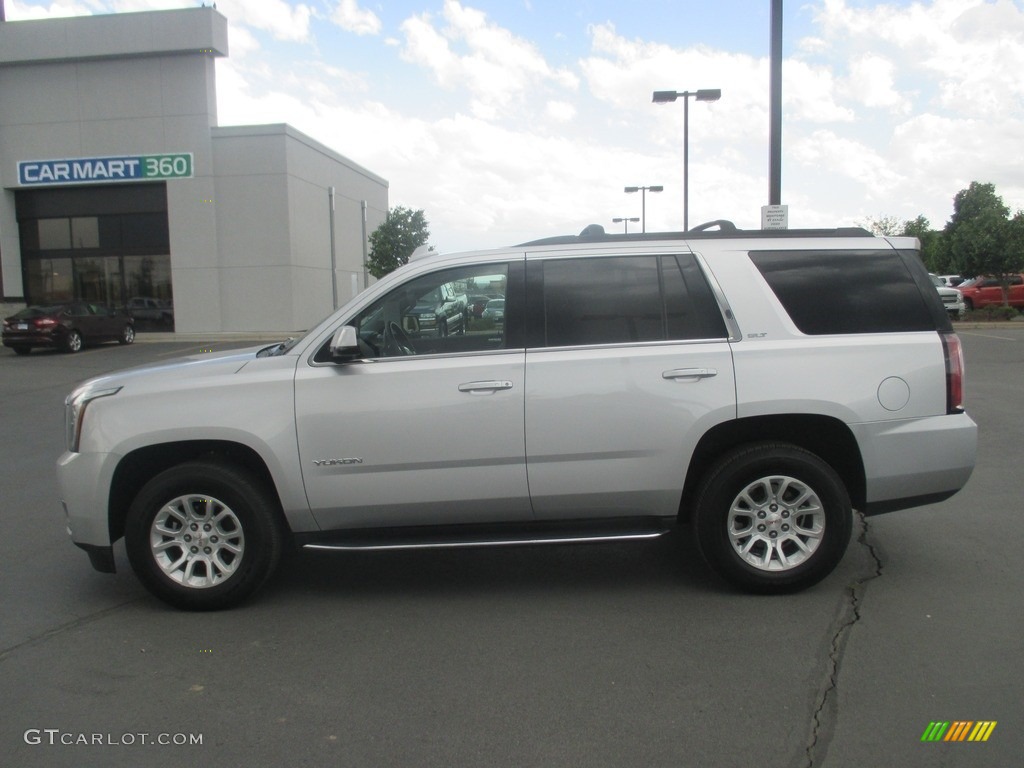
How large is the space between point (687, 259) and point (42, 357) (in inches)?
921

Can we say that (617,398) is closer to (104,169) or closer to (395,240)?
(395,240)

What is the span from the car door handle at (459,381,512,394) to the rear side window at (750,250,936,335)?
1.60 m

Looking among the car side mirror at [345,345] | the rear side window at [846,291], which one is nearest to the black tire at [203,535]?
the car side mirror at [345,345]

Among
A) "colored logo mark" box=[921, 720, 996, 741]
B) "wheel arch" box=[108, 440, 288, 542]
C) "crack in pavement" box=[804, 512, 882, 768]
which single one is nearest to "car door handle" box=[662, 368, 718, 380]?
"crack in pavement" box=[804, 512, 882, 768]

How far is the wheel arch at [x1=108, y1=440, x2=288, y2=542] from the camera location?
4.73 metres

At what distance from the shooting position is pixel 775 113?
12781 millimetres

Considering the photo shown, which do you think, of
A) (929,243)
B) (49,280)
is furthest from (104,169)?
(929,243)

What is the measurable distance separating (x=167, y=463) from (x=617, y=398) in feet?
8.23

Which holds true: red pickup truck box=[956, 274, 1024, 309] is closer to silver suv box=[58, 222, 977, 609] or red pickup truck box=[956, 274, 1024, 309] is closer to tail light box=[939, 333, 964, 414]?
tail light box=[939, 333, 964, 414]

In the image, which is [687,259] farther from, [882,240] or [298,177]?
[298,177]

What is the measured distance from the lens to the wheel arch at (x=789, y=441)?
477 centimetres

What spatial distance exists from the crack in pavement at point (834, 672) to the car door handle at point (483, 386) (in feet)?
6.67

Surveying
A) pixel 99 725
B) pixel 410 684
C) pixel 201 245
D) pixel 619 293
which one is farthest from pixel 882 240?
pixel 201 245

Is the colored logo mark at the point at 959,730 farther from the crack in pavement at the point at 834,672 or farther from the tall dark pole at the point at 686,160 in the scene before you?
the tall dark pole at the point at 686,160
